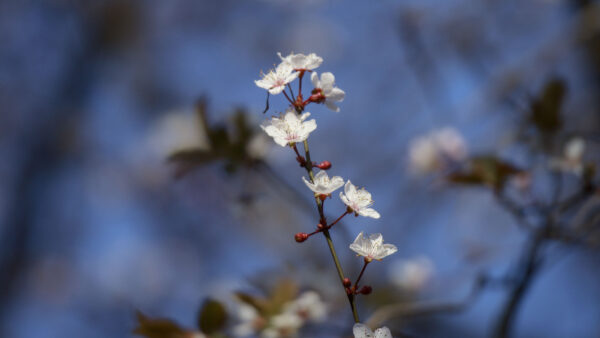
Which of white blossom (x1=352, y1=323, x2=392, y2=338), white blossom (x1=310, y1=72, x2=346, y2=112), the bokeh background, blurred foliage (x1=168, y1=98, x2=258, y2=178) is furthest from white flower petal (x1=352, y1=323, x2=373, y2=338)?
the bokeh background

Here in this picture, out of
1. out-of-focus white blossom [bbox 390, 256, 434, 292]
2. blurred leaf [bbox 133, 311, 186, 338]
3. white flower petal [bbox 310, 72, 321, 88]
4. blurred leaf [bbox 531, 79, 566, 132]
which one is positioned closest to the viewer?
white flower petal [bbox 310, 72, 321, 88]

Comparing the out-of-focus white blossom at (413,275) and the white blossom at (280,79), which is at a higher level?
the out-of-focus white blossom at (413,275)

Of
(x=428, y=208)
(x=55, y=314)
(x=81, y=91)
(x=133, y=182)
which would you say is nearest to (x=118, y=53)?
(x=81, y=91)

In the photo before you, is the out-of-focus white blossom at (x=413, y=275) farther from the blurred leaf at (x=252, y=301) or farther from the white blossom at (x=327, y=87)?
the white blossom at (x=327, y=87)

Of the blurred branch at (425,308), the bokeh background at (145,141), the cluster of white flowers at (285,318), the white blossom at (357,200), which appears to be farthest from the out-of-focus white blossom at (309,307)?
the bokeh background at (145,141)

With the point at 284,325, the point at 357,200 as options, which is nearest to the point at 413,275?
the point at 284,325

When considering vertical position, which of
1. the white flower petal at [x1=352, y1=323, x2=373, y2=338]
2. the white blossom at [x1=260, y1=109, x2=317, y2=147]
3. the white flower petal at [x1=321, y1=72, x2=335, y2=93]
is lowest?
the white flower petal at [x1=352, y1=323, x2=373, y2=338]

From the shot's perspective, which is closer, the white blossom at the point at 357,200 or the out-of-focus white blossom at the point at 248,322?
the white blossom at the point at 357,200

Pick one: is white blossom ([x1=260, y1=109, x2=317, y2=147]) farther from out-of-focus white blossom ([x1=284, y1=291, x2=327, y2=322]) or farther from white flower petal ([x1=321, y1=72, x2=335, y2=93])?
out-of-focus white blossom ([x1=284, y1=291, x2=327, y2=322])
